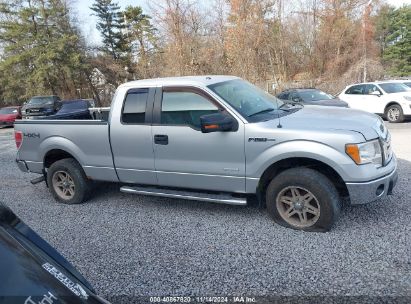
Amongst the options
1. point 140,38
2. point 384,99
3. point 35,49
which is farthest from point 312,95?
point 35,49

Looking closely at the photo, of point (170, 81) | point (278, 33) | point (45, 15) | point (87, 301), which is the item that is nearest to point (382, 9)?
point (278, 33)

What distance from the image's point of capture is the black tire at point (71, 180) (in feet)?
17.4

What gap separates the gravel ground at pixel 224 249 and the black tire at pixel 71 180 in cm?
19

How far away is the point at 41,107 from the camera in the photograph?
21234 millimetres

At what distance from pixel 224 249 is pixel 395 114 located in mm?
11113

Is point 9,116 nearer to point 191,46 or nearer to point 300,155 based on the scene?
point 191,46

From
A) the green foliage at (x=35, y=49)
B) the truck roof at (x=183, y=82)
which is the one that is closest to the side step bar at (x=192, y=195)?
the truck roof at (x=183, y=82)

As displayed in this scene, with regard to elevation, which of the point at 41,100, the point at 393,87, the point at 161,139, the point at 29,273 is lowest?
the point at 41,100

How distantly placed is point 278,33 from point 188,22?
22.6 ft

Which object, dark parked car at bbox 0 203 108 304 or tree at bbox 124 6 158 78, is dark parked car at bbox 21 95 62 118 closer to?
tree at bbox 124 6 158 78

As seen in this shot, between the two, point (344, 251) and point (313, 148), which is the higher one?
point (313, 148)

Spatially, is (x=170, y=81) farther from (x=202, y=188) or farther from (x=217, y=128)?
(x=202, y=188)

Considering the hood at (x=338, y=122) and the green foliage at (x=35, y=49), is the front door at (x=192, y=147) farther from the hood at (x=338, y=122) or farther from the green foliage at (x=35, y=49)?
the green foliage at (x=35, y=49)

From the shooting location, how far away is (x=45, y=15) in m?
32.1
